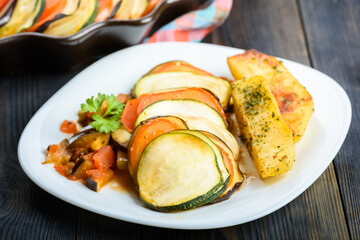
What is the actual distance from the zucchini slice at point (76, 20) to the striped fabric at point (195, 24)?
66cm

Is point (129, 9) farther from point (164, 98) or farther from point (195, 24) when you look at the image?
point (164, 98)

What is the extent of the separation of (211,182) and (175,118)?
1.75 feet

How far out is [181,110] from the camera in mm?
3229

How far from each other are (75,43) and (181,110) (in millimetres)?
1144

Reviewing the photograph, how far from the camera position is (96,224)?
3188mm

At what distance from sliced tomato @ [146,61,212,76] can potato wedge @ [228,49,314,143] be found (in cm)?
26

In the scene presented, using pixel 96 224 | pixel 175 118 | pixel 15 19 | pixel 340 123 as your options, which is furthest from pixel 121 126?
pixel 340 123

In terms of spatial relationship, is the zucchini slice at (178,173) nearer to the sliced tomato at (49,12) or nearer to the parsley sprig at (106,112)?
the parsley sprig at (106,112)

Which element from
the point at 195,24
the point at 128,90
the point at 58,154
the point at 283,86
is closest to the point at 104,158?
the point at 58,154

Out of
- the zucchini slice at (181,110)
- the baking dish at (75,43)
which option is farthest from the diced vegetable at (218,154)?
the baking dish at (75,43)

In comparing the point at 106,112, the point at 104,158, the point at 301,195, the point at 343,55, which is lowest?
the point at 301,195

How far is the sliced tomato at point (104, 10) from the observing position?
3.93 metres

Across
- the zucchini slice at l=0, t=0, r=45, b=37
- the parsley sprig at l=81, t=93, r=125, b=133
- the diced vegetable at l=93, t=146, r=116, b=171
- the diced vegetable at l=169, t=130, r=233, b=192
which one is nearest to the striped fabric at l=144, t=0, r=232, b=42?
the zucchini slice at l=0, t=0, r=45, b=37

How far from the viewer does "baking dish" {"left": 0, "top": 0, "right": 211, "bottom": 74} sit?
147 inches
